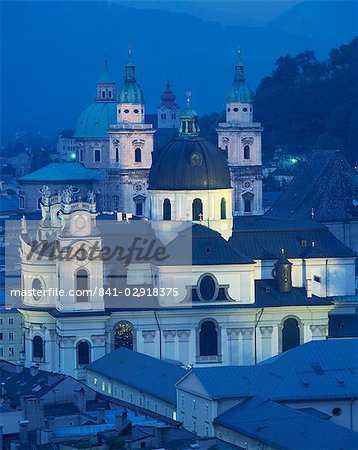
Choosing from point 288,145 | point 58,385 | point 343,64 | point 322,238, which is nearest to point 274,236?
point 322,238

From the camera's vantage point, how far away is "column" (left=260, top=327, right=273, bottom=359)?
73875 millimetres

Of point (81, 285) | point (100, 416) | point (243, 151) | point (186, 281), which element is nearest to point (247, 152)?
point (243, 151)

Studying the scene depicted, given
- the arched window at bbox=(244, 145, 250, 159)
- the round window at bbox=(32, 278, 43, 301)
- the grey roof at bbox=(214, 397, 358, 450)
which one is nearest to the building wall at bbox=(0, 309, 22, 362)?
the round window at bbox=(32, 278, 43, 301)

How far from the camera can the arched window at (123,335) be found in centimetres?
7381

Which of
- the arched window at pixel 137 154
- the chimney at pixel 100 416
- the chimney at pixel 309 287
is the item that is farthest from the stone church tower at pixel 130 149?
the chimney at pixel 100 416

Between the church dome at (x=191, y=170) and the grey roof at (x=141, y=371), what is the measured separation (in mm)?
7002

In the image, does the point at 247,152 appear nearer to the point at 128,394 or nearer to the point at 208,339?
the point at 208,339

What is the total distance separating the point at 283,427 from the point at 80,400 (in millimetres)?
9102

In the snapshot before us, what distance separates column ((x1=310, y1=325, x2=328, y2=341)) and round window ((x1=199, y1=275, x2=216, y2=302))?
10.2ft

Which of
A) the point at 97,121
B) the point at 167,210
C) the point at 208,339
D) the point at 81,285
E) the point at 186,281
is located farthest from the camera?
the point at 97,121

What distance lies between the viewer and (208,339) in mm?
73812

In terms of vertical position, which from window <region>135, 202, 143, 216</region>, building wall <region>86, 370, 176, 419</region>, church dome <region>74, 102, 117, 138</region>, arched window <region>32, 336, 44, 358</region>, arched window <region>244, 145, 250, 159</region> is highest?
church dome <region>74, 102, 117, 138</region>

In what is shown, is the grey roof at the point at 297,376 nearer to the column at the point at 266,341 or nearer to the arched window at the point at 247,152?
the column at the point at 266,341

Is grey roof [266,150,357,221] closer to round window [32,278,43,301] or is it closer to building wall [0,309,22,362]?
building wall [0,309,22,362]
